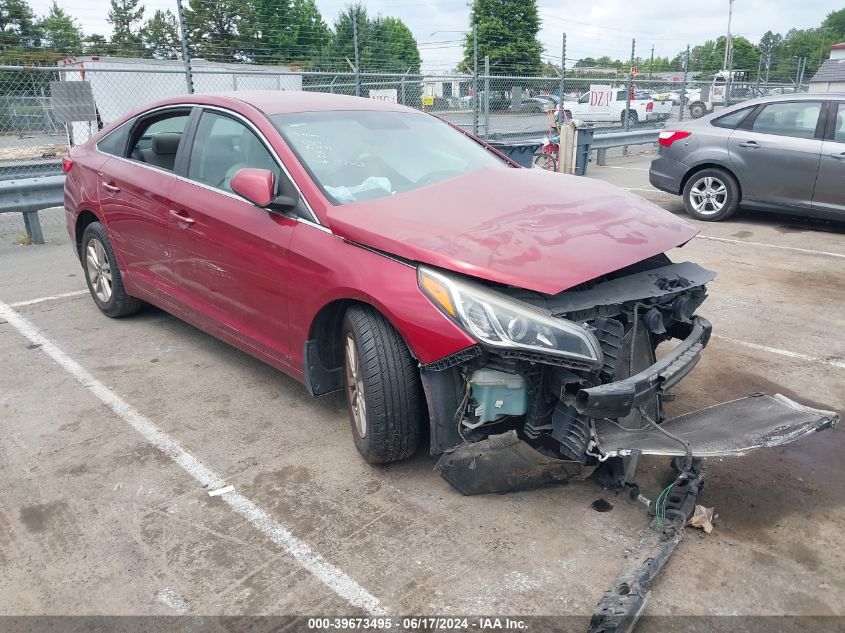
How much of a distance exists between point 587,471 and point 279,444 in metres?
1.55

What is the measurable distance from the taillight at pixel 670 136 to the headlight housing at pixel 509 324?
719 cm

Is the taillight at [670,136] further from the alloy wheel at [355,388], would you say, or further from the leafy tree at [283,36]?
the leafy tree at [283,36]

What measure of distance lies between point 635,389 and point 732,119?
23.6 feet

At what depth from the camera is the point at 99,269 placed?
5402 mm

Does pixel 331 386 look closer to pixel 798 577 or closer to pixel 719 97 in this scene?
pixel 798 577

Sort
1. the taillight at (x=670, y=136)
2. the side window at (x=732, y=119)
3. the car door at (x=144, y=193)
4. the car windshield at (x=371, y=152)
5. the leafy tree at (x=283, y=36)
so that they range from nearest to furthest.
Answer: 1. the car windshield at (x=371, y=152)
2. the car door at (x=144, y=193)
3. the side window at (x=732, y=119)
4. the taillight at (x=670, y=136)
5. the leafy tree at (x=283, y=36)

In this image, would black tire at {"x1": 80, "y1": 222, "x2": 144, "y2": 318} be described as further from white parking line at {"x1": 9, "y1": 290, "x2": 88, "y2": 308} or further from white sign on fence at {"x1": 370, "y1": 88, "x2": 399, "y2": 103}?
white sign on fence at {"x1": 370, "y1": 88, "x2": 399, "y2": 103}

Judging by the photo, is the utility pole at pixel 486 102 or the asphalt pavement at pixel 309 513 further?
the utility pole at pixel 486 102

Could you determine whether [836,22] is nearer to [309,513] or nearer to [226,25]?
[226,25]

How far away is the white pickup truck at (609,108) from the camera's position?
62.2 feet

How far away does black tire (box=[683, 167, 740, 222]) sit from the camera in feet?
28.9

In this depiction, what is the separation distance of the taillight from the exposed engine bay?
6.49 metres

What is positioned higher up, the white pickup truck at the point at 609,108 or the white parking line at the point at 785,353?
the white pickup truck at the point at 609,108

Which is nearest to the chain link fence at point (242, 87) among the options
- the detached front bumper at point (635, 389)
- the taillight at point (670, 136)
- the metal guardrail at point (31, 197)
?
the metal guardrail at point (31, 197)
